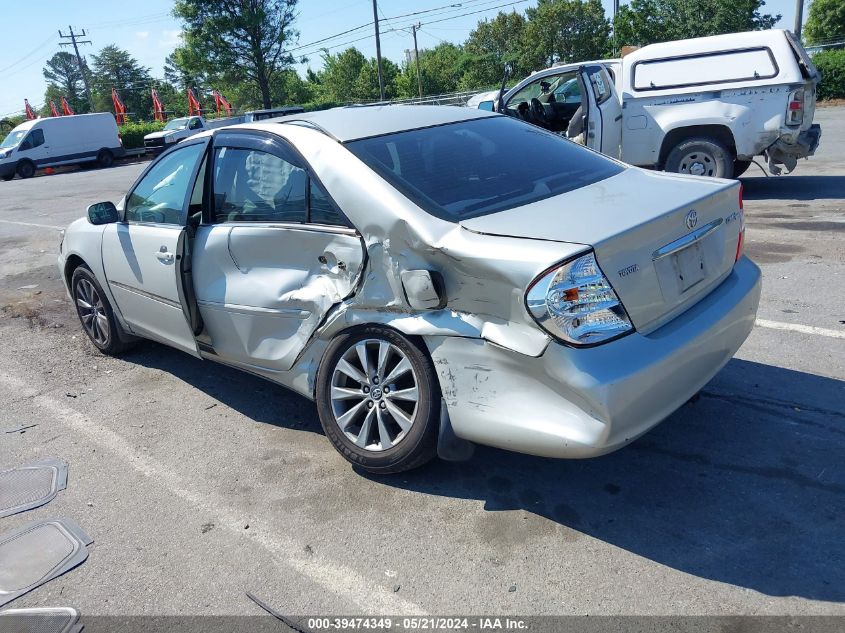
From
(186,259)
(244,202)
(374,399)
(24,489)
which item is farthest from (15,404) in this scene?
(374,399)

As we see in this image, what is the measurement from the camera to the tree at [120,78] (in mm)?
94625

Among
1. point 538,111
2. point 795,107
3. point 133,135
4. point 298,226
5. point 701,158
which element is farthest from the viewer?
point 133,135

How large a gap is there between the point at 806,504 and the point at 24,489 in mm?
3727

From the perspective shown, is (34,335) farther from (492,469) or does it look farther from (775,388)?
(775,388)

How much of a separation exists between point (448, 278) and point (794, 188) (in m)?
9.27

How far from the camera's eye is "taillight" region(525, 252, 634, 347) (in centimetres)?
280

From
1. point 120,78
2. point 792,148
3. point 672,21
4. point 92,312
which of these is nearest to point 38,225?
point 92,312

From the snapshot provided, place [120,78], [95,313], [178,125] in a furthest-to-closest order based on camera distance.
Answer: [120,78] → [178,125] → [95,313]

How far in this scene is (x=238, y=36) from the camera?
1769 inches

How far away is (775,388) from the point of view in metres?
4.19

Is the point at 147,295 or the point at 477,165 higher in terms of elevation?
the point at 477,165

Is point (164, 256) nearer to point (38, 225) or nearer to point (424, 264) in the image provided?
point (424, 264)

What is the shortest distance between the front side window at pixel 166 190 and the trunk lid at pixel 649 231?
7.00 feet

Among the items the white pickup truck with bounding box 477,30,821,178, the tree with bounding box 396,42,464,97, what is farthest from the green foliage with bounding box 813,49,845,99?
the tree with bounding box 396,42,464,97
